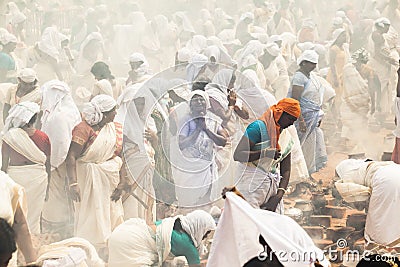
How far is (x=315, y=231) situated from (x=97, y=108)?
2.00 meters

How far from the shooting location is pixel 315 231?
24.0ft

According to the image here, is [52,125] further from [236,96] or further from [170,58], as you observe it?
[170,58]

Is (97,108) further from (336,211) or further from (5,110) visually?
(336,211)

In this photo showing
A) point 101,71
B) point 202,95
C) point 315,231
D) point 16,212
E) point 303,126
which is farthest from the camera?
point 101,71

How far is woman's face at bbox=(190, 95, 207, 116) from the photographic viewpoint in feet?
21.1

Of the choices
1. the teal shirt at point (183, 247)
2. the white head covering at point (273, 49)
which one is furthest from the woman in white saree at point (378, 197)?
the white head covering at point (273, 49)

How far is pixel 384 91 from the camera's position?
10172mm

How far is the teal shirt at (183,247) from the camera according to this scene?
6016 millimetres

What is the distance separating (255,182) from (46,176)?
1.40m

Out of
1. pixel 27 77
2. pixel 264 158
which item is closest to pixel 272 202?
pixel 264 158

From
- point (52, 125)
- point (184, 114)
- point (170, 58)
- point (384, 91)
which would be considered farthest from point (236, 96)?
point (384, 91)

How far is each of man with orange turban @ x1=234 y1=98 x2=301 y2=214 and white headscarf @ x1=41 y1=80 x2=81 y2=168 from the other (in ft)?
3.93

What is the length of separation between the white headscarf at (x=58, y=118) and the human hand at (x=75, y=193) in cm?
18

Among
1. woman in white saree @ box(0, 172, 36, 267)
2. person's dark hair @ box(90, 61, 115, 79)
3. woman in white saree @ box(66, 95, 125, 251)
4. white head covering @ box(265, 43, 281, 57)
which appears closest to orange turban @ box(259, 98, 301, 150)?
woman in white saree @ box(66, 95, 125, 251)
